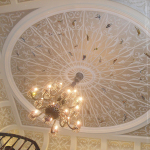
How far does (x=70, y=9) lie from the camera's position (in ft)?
13.1

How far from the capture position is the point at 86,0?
3.77 metres

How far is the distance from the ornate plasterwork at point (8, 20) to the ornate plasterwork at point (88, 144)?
18.0 ft

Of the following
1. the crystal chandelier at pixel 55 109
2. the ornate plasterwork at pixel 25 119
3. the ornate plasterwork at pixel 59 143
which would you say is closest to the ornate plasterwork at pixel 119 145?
the ornate plasterwork at pixel 59 143

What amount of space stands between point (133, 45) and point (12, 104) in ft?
18.0

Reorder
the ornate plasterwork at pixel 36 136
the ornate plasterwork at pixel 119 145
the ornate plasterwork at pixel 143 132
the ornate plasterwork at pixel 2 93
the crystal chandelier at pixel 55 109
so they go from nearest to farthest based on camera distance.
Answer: the crystal chandelier at pixel 55 109 < the ornate plasterwork at pixel 143 132 < the ornate plasterwork at pixel 2 93 < the ornate plasterwork at pixel 119 145 < the ornate plasterwork at pixel 36 136

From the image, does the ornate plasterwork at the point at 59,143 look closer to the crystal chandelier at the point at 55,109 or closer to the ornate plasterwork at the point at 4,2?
the crystal chandelier at the point at 55,109

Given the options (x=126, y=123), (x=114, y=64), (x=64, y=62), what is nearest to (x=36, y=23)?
(x=64, y=62)

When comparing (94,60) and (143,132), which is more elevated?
(94,60)

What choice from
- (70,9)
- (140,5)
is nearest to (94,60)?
(70,9)

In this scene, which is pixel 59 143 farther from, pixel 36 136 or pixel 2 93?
pixel 2 93

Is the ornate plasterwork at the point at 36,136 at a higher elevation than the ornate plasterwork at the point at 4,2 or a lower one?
lower

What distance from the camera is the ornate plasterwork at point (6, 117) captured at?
6.16 meters

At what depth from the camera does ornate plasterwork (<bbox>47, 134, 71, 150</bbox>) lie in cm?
665

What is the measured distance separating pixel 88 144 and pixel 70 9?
5739mm
